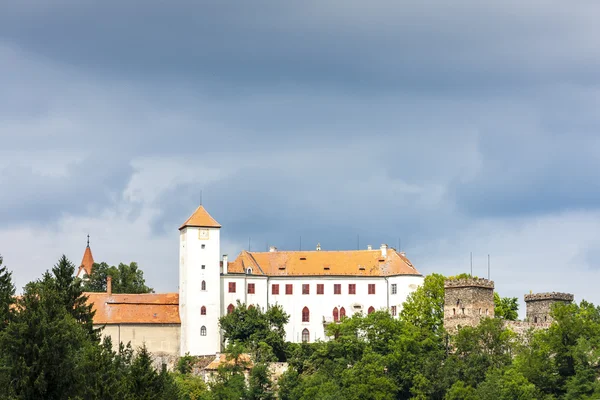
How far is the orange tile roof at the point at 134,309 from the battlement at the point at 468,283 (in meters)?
24.3

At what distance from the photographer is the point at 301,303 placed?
109 meters

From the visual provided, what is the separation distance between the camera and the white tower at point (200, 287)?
341ft

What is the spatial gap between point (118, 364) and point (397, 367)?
38.8 meters

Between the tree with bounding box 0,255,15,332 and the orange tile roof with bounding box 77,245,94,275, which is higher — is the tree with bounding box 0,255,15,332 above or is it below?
below

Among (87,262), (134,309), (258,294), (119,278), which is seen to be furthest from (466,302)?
(87,262)

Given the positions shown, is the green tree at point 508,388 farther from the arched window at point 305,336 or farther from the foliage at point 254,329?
the arched window at point 305,336

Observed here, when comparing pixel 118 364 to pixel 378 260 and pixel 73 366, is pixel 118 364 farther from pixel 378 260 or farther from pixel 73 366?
pixel 378 260

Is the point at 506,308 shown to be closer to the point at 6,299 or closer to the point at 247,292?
the point at 247,292

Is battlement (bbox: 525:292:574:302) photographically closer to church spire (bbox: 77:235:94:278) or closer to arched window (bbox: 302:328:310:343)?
arched window (bbox: 302:328:310:343)

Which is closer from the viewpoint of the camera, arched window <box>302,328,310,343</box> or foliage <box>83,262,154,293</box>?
arched window <box>302,328,310,343</box>

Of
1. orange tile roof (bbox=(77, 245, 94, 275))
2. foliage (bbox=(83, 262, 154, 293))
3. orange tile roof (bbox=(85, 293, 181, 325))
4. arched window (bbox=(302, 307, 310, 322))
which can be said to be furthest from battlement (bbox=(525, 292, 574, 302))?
orange tile roof (bbox=(77, 245, 94, 275))

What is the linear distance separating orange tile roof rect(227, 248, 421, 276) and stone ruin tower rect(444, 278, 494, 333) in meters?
9.71

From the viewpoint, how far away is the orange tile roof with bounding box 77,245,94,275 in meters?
130

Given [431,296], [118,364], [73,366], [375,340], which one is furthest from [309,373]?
[73,366]
